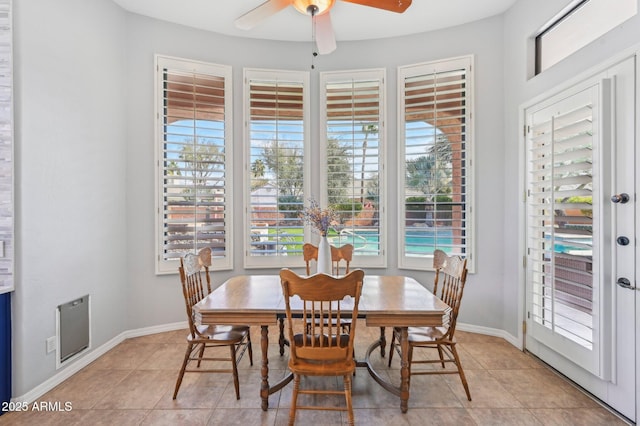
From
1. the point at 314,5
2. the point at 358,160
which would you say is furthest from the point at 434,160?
the point at 314,5

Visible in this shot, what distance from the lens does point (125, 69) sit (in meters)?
3.27

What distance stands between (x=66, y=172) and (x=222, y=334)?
1868mm

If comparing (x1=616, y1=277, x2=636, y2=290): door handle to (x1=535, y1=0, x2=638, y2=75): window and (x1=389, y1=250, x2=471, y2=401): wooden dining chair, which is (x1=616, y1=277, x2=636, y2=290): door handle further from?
(x1=535, y1=0, x2=638, y2=75): window

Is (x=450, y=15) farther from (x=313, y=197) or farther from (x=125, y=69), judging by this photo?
(x=125, y=69)

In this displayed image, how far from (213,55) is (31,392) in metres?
3.50

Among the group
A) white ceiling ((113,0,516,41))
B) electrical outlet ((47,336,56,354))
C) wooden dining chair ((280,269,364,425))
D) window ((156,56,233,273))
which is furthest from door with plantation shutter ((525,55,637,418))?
electrical outlet ((47,336,56,354))

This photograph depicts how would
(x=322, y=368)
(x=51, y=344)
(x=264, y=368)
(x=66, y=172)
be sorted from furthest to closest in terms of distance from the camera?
(x=66, y=172) < (x=51, y=344) < (x=264, y=368) < (x=322, y=368)

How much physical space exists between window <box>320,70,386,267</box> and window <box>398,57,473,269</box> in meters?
0.25

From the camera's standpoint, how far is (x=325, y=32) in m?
2.49

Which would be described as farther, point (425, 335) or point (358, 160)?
point (358, 160)

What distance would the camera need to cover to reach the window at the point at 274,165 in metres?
3.67

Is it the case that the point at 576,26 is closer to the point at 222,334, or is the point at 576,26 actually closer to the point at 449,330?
the point at 449,330

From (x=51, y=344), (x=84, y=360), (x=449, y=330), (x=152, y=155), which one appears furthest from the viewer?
(x=152, y=155)

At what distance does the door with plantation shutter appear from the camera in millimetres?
1997
